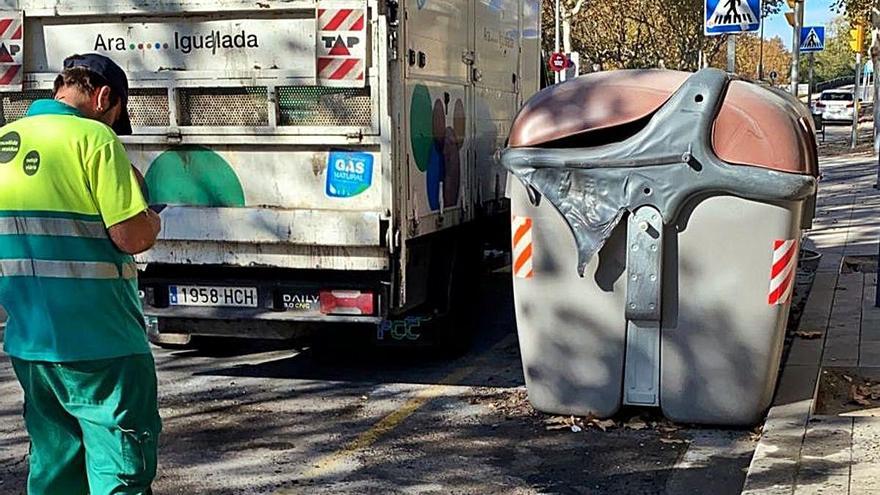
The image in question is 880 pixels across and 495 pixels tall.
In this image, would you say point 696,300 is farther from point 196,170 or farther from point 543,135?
point 196,170

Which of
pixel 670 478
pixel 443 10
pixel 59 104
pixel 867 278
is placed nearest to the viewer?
pixel 59 104

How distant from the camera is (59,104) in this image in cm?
330

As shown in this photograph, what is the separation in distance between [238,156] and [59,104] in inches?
115

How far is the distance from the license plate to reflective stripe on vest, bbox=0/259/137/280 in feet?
10.2

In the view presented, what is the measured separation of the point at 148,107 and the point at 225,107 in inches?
19.2

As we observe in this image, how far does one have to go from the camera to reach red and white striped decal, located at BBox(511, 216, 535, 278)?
5789 mm

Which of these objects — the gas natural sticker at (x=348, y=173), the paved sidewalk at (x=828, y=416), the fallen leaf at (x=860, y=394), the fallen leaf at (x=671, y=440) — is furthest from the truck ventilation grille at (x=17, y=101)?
the fallen leaf at (x=860, y=394)

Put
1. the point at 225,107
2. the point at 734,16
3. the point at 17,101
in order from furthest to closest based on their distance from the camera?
1. the point at 734,16
2. the point at 17,101
3. the point at 225,107

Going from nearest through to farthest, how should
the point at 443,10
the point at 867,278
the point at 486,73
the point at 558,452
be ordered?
the point at 558,452 → the point at 443,10 → the point at 486,73 → the point at 867,278

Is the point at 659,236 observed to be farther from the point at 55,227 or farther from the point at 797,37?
the point at 797,37

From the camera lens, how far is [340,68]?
595cm

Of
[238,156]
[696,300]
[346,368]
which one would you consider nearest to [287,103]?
[238,156]

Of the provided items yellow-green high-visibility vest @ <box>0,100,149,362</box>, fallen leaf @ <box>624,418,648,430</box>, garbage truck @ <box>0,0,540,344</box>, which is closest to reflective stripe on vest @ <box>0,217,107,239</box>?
yellow-green high-visibility vest @ <box>0,100,149,362</box>

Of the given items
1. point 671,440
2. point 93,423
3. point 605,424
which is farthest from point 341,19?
point 93,423
